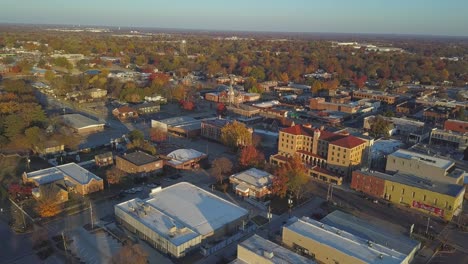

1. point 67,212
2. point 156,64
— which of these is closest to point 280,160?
point 67,212

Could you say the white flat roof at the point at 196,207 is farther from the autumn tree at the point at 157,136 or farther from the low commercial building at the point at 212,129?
the low commercial building at the point at 212,129

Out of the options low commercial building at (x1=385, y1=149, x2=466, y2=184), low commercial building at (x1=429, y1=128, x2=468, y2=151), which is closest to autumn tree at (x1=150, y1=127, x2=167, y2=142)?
low commercial building at (x1=385, y1=149, x2=466, y2=184)

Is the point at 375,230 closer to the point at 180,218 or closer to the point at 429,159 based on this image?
the point at 429,159

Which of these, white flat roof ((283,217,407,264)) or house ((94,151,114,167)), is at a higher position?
white flat roof ((283,217,407,264))

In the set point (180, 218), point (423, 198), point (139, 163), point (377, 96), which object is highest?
point (377, 96)

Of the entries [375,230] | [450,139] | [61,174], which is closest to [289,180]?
[375,230]

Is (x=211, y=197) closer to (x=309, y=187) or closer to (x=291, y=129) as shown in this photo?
(x=309, y=187)

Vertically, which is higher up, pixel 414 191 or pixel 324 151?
pixel 324 151

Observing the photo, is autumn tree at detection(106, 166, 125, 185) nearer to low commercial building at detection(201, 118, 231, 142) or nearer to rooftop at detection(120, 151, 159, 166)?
rooftop at detection(120, 151, 159, 166)
